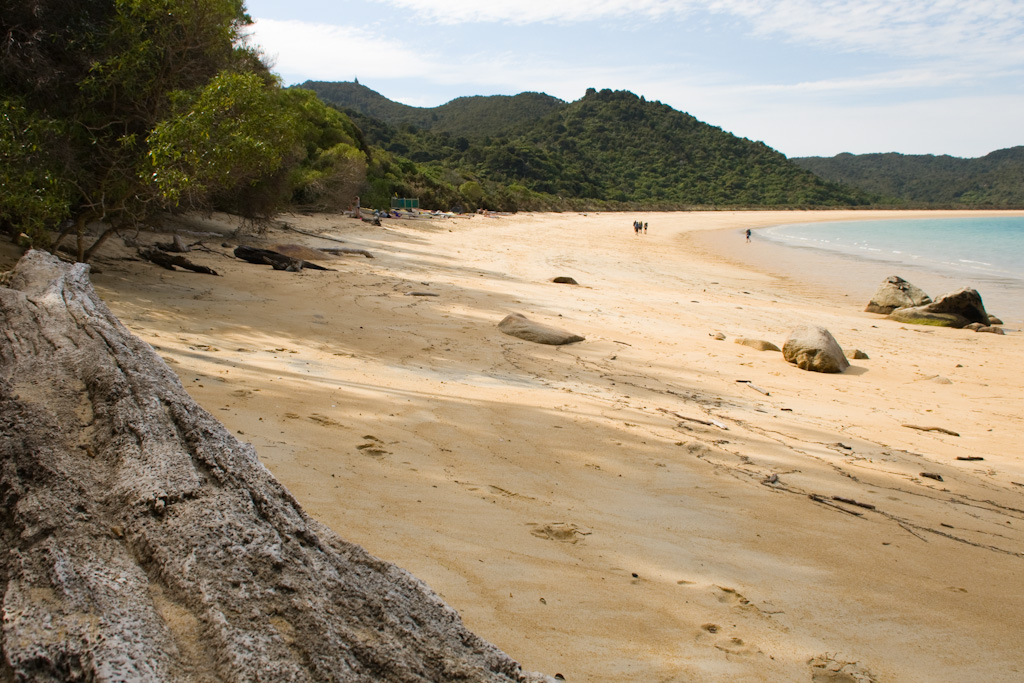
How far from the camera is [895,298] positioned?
14.0 m

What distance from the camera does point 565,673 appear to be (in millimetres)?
2037

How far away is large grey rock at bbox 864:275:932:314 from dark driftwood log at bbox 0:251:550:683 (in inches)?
584

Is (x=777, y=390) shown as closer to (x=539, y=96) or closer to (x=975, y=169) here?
(x=539, y=96)

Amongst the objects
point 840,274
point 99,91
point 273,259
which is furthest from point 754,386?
point 840,274

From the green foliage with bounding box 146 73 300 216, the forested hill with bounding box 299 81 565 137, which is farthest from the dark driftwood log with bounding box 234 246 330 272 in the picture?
the forested hill with bounding box 299 81 565 137

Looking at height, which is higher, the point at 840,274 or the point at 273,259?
the point at 273,259

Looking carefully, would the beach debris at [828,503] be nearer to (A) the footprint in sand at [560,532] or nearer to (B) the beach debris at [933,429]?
(A) the footprint in sand at [560,532]

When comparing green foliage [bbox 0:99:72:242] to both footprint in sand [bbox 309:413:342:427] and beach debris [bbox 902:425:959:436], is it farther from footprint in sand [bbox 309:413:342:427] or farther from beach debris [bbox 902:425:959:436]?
beach debris [bbox 902:425:959:436]

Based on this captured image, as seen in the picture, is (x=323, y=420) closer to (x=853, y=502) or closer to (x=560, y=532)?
Answer: (x=560, y=532)

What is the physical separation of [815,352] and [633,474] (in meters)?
5.18

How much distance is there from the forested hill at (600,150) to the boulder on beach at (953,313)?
54.5 m

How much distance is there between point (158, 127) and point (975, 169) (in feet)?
588

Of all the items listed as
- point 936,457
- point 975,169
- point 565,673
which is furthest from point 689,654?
point 975,169

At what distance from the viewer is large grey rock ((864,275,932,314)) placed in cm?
1384
